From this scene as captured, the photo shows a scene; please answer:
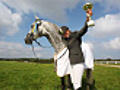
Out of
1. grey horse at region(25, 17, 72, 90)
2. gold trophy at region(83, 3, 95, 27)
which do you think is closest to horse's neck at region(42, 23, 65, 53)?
grey horse at region(25, 17, 72, 90)

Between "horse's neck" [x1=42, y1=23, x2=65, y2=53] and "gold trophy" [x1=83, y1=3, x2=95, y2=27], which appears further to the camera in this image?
"horse's neck" [x1=42, y1=23, x2=65, y2=53]

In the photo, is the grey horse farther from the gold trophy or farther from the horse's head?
the gold trophy

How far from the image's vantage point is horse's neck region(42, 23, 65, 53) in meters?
3.54

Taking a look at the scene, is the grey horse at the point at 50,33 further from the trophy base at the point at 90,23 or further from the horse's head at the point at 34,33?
the trophy base at the point at 90,23

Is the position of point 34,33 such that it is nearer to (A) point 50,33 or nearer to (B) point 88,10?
(A) point 50,33

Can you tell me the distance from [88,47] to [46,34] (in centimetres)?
148

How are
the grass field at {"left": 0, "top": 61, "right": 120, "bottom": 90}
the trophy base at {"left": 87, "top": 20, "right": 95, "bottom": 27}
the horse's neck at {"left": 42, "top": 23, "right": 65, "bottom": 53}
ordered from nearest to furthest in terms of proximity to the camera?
1. the trophy base at {"left": 87, "top": 20, "right": 95, "bottom": 27}
2. the horse's neck at {"left": 42, "top": 23, "right": 65, "bottom": 53}
3. the grass field at {"left": 0, "top": 61, "right": 120, "bottom": 90}

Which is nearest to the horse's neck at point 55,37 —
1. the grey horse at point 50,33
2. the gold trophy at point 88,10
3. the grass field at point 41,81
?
the grey horse at point 50,33

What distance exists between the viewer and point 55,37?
3631mm

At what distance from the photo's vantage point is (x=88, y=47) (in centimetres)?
406

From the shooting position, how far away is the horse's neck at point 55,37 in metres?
3.54

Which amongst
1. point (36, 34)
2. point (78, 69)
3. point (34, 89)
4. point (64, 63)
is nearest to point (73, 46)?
point (78, 69)

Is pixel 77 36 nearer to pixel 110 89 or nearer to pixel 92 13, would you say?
pixel 92 13

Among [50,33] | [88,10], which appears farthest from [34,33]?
[88,10]
